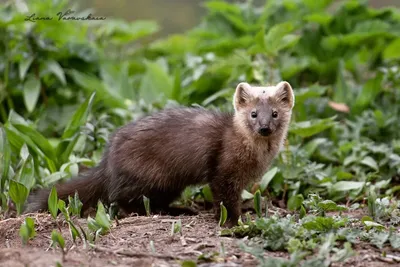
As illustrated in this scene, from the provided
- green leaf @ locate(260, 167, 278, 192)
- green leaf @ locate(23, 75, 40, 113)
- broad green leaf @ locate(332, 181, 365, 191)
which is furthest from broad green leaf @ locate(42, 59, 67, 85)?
broad green leaf @ locate(332, 181, 365, 191)

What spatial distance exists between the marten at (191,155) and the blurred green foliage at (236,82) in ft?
1.75

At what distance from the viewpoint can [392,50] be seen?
369 inches

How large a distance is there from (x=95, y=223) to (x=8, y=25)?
12.8 ft

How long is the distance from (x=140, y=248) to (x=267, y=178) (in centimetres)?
223

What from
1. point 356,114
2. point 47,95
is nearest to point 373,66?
point 356,114

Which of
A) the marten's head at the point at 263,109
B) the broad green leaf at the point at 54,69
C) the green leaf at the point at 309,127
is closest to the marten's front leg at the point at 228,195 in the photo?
the marten's head at the point at 263,109

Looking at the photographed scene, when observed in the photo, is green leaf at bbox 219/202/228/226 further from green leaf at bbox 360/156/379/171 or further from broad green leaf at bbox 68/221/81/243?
green leaf at bbox 360/156/379/171

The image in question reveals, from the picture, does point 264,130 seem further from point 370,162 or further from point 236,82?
point 236,82

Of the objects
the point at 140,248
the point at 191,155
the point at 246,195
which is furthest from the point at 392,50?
the point at 140,248

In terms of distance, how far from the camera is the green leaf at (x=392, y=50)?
9.26 meters

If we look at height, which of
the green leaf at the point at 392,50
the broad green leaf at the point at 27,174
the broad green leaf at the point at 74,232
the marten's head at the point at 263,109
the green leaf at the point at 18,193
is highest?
the green leaf at the point at 392,50

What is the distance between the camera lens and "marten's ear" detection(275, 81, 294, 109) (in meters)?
6.24

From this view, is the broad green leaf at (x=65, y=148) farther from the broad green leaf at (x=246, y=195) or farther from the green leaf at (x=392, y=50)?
the green leaf at (x=392, y=50)

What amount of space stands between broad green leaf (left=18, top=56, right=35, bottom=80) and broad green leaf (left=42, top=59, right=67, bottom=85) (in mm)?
215
